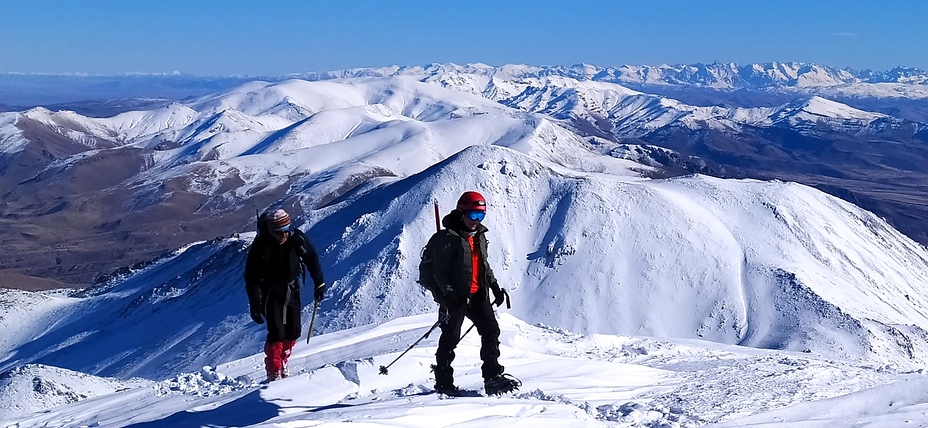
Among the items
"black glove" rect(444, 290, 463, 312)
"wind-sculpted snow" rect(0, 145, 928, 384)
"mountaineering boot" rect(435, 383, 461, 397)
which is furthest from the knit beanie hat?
"wind-sculpted snow" rect(0, 145, 928, 384)

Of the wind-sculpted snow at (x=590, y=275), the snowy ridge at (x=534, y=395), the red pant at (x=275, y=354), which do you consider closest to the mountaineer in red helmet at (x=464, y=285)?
the snowy ridge at (x=534, y=395)

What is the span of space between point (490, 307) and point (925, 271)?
7449cm

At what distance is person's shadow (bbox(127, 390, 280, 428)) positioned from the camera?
31.1 ft

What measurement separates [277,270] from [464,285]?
3138mm

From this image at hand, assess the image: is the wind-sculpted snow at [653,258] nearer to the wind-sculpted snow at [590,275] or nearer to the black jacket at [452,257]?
the wind-sculpted snow at [590,275]

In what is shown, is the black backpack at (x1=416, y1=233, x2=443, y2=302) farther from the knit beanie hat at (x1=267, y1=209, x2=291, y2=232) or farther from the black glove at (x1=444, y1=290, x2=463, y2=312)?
the knit beanie hat at (x1=267, y1=209, x2=291, y2=232)

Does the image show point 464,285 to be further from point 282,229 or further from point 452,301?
point 282,229

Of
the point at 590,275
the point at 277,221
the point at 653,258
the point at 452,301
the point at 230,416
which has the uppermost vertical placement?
the point at 277,221

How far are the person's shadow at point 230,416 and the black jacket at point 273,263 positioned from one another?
141 cm

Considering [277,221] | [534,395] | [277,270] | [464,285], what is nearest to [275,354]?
[277,270]

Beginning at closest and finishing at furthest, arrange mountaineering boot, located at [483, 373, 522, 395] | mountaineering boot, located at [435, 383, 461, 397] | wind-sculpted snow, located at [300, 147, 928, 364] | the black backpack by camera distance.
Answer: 1. the black backpack
2. mountaineering boot, located at [435, 383, 461, 397]
3. mountaineering boot, located at [483, 373, 522, 395]
4. wind-sculpted snow, located at [300, 147, 928, 364]

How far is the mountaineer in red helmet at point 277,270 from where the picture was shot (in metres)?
10.7

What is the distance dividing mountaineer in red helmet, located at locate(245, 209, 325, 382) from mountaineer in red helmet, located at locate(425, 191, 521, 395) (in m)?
2.33

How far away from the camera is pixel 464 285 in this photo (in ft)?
31.3
